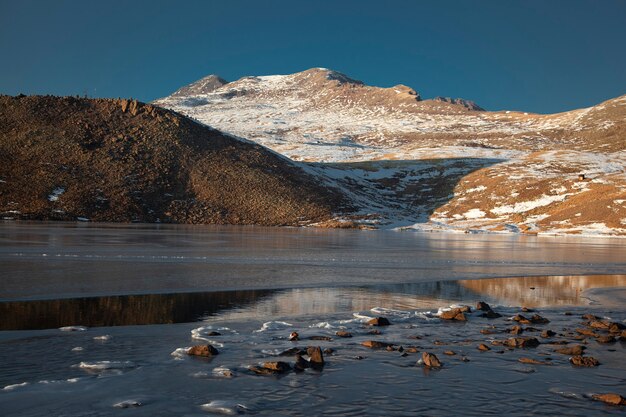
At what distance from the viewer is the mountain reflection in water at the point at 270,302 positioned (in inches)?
671

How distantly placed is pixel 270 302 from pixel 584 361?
1133 cm

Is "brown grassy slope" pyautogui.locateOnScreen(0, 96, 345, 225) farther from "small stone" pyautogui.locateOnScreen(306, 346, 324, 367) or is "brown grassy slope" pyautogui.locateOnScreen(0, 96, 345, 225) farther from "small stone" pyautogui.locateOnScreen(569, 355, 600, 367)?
"small stone" pyautogui.locateOnScreen(569, 355, 600, 367)

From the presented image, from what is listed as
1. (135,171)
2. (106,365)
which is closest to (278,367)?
(106,365)

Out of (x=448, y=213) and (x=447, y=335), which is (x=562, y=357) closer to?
(x=447, y=335)

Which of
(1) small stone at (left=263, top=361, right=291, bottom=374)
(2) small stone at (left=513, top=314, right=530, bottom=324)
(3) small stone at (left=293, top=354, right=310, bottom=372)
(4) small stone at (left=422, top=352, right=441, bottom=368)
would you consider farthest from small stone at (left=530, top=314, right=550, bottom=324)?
(1) small stone at (left=263, top=361, right=291, bottom=374)

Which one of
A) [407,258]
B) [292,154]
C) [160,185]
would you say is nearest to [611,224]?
[407,258]

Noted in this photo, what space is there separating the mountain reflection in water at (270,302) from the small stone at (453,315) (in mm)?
1877

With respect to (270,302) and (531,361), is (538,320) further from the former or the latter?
(270,302)

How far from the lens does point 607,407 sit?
402 inches

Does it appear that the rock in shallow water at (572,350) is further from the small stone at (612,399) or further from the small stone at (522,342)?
the small stone at (612,399)

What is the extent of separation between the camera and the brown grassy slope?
3519 inches

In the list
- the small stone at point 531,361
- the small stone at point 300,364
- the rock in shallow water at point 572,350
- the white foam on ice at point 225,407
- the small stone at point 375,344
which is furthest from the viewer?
the small stone at point 375,344

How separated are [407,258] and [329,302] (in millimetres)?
21254

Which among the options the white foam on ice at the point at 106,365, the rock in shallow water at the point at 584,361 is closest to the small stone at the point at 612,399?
the rock in shallow water at the point at 584,361
